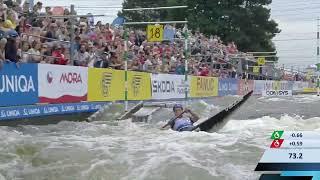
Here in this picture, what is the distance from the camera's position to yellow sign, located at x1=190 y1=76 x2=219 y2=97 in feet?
97.1

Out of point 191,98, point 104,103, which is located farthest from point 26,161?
point 191,98

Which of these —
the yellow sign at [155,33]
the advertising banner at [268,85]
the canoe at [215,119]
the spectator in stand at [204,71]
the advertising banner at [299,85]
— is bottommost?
the advertising banner at [299,85]

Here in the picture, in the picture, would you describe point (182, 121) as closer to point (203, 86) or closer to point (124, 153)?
point (124, 153)

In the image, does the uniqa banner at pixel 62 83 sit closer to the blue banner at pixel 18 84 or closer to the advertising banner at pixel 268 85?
the blue banner at pixel 18 84

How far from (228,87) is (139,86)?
1651cm

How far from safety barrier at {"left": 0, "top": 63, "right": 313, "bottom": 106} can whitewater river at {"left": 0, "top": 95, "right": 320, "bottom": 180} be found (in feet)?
3.28

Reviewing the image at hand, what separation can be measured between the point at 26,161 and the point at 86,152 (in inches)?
46.9

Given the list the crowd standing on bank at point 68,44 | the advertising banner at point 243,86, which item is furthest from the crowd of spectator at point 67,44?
the advertising banner at point 243,86

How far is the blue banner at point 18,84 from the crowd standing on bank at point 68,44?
25 cm

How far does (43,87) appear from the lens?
52.3 ft

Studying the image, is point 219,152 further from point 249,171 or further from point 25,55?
point 25,55

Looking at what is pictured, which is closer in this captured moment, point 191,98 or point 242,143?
point 242,143

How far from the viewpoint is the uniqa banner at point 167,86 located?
2422 cm
